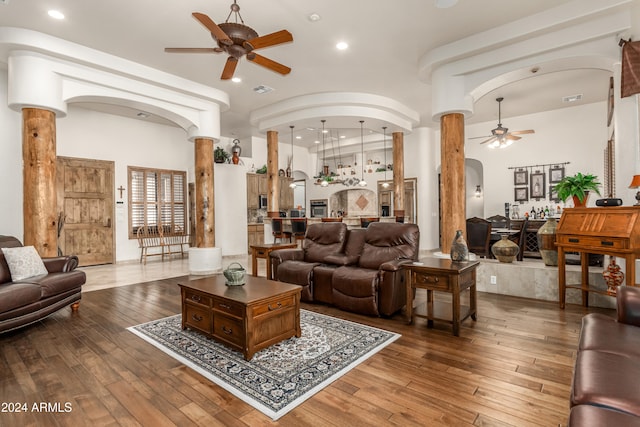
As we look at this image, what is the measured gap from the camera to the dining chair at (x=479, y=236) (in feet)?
18.2

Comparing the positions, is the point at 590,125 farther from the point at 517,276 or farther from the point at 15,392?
the point at 15,392

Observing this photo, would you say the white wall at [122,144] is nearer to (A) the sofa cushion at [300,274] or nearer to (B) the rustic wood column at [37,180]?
(B) the rustic wood column at [37,180]

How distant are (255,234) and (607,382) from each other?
29.7 feet

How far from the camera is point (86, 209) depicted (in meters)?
7.57

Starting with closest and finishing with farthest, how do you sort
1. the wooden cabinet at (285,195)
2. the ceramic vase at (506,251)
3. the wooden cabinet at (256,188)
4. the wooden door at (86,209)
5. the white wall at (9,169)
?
the ceramic vase at (506,251) < the white wall at (9,169) < the wooden door at (86,209) < the wooden cabinet at (256,188) < the wooden cabinet at (285,195)

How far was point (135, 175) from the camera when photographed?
8258mm

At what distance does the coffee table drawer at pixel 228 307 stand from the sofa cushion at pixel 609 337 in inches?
89.8

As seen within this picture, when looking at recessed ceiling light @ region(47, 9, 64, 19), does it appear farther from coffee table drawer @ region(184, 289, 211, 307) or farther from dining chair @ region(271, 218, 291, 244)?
dining chair @ region(271, 218, 291, 244)

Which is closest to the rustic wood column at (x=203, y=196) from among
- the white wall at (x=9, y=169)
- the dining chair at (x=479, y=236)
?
the white wall at (x=9, y=169)

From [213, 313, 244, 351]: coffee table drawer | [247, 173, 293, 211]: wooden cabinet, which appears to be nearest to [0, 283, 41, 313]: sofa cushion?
[213, 313, 244, 351]: coffee table drawer

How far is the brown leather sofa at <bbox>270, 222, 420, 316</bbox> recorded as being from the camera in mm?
3697

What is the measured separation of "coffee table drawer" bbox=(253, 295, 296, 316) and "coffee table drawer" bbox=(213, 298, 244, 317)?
13cm

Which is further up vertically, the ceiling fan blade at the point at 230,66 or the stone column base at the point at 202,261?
the ceiling fan blade at the point at 230,66

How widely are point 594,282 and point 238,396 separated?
440 centimetres
